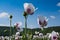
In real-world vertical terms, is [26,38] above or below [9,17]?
below

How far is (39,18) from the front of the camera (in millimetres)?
2301

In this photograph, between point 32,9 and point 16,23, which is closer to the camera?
point 32,9

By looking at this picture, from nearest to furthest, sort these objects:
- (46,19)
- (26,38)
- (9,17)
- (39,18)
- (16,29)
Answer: (26,38)
(39,18)
(46,19)
(16,29)
(9,17)

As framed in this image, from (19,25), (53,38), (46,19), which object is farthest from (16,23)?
(53,38)

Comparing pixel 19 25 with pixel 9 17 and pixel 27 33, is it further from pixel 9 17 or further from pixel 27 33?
pixel 27 33

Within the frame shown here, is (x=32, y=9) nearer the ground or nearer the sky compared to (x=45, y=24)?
nearer the sky

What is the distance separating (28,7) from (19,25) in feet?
1.98

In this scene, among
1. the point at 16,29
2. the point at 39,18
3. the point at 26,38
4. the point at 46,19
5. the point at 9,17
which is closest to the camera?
the point at 26,38

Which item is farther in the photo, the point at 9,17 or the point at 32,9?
the point at 9,17

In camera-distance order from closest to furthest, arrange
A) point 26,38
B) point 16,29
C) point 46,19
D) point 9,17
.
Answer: point 26,38 → point 46,19 → point 16,29 → point 9,17

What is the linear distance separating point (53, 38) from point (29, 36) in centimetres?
23

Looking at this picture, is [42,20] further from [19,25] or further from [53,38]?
[19,25]

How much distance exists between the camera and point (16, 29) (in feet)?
9.59

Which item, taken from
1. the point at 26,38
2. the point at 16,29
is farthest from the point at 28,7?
the point at 16,29
